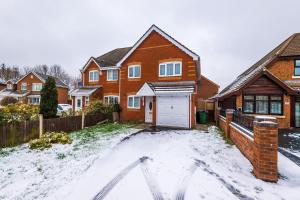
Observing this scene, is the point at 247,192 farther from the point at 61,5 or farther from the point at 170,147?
the point at 61,5

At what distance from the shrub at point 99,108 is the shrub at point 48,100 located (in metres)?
3.43

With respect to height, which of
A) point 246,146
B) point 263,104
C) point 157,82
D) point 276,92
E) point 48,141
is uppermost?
point 157,82

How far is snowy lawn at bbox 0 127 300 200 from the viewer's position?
14.7ft

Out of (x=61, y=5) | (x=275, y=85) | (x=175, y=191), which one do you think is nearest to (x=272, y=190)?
(x=175, y=191)

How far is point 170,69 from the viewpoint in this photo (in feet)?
55.4

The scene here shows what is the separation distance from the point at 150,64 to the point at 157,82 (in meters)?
1.95

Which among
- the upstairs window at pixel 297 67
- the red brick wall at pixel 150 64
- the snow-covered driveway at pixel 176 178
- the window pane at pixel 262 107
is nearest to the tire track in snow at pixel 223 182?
the snow-covered driveway at pixel 176 178

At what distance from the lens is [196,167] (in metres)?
6.01

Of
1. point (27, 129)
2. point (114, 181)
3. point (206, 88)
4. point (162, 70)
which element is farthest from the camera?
point (206, 88)

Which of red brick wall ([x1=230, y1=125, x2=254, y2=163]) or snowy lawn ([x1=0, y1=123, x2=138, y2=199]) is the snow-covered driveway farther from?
snowy lawn ([x1=0, y1=123, x2=138, y2=199])

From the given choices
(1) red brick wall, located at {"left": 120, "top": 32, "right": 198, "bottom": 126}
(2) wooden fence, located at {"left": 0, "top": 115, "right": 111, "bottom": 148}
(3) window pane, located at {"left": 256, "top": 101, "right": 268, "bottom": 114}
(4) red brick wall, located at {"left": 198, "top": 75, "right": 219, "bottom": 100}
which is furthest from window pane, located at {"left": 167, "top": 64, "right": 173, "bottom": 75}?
(4) red brick wall, located at {"left": 198, "top": 75, "right": 219, "bottom": 100}

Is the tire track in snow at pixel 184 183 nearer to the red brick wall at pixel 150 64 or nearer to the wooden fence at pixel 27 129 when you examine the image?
the wooden fence at pixel 27 129

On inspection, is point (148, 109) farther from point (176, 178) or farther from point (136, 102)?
point (176, 178)

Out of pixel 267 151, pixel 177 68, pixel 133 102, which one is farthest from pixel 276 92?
pixel 133 102
